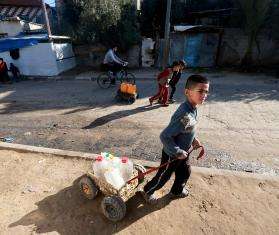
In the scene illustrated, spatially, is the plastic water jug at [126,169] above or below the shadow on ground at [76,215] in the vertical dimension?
above

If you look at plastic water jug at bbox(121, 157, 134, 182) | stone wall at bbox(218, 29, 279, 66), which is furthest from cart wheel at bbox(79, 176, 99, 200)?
stone wall at bbox(218, 29, 279, 66)

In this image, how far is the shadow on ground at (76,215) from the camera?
372 cm

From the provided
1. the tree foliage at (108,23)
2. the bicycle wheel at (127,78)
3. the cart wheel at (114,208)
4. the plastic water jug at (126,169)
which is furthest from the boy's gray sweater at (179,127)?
the tree foliage at (108,23)

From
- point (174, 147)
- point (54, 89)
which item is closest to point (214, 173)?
point (174, 147)

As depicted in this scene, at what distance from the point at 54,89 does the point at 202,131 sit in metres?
7.95

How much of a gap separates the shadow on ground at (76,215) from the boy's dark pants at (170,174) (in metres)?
0.26

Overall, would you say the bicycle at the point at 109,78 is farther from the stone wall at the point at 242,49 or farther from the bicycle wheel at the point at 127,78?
the stone wall at the point at 242,49

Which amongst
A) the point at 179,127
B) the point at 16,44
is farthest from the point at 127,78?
the point at 179,127

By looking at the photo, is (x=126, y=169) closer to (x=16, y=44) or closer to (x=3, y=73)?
(x=3, y=73)

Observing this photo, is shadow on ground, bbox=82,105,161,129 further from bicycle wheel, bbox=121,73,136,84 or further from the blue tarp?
the blue tarp

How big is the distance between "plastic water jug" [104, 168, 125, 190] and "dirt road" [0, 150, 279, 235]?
1.49 ft

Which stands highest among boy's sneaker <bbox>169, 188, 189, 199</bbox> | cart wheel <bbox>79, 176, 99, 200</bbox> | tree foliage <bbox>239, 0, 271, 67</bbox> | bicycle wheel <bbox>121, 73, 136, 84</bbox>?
tree foliage <bbox>239, 0, 271, 67</bbox>

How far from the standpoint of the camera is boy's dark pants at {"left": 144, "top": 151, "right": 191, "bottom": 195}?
379 cm

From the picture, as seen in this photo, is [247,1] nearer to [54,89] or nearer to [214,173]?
[54,89]
